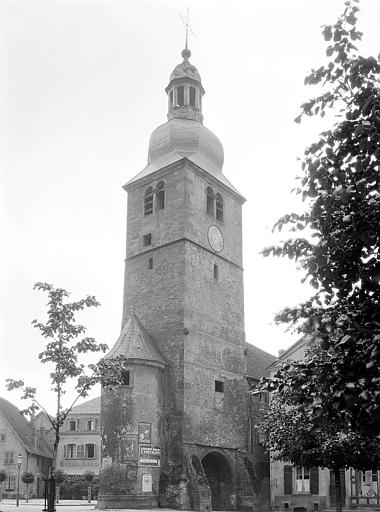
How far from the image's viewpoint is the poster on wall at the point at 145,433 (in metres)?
31.1

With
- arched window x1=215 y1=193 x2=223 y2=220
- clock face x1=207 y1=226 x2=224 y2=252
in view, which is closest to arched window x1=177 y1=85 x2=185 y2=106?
arched window x1=215 y1=193 x2=223 y2=220

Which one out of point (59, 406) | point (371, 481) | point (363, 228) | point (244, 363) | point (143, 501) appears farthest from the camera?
point (244, 363)

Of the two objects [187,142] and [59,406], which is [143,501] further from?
[187,142]

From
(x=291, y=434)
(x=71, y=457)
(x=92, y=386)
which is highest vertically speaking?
(x=92, y=386)

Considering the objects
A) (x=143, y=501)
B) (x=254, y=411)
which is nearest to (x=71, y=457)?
(x=254, y=411)

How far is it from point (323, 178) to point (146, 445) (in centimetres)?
2517

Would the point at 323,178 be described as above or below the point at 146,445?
above

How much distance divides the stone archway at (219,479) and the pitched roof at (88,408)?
1054 inches

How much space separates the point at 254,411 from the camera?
38.0 m

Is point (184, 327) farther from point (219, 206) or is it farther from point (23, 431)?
point (23, 431)

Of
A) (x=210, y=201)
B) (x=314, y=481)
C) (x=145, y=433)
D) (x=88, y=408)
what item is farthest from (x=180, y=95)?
(x=88, y=408)

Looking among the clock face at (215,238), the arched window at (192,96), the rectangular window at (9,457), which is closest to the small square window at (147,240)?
the clock face at (215,238)

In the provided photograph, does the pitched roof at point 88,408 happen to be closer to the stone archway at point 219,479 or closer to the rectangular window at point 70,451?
the rectangular window at point 70,451

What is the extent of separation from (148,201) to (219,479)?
55.9 feet
